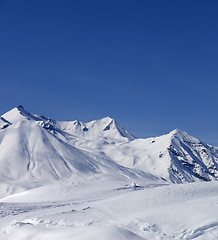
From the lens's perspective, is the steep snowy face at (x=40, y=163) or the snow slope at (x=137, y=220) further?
the steep snowy face at (x=40, y=163)

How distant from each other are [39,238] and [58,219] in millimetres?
4492

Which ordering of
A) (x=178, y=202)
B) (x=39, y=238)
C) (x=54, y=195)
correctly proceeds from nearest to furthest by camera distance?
(x=39, y=238)
(x=178, y=202)
(x=54, y=195)

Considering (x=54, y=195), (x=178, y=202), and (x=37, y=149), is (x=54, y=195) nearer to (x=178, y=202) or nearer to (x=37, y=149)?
(x=178, y=202)

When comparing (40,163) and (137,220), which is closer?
(137,220)

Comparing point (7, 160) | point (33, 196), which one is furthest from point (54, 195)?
point (7, 160)

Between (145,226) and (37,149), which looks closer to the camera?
(145,226)

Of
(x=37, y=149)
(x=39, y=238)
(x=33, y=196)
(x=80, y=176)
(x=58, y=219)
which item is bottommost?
(x=39, y=238)

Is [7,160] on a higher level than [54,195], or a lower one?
higher

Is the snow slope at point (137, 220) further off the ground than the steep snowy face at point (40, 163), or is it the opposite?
the steep snowy face at point (40, 163)

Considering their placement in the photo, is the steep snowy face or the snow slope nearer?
the snow slope

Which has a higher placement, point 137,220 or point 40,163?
point 40,163

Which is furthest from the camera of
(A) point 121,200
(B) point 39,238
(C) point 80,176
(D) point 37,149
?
(D) point 37,149

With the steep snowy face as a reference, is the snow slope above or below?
below

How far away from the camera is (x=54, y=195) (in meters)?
63.8
